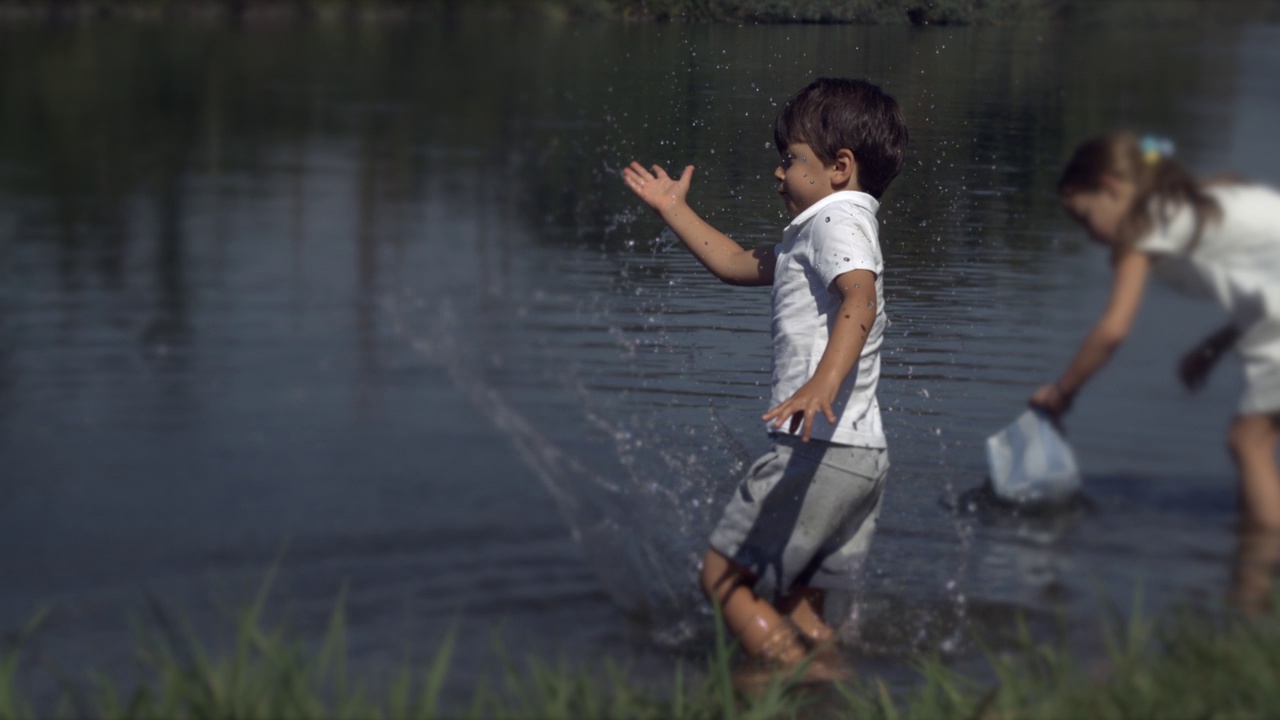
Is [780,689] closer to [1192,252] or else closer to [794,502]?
[794,502]

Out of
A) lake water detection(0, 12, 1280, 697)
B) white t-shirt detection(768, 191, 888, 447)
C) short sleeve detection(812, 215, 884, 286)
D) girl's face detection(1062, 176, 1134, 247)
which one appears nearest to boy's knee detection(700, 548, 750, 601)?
lake water detection(0, 12, 1280, 697)

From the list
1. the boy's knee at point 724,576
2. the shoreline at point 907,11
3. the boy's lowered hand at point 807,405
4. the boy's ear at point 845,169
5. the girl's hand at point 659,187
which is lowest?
the boy's knee at point 724,576

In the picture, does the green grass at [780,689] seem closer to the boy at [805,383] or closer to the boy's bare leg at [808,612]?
the boy at [805,383]

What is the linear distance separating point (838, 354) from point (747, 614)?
28.0 inches

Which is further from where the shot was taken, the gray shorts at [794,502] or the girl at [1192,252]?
the gray shorts at [794,502]

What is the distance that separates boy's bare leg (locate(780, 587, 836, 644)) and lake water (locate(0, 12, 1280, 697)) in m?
0.13

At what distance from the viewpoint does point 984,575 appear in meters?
3.74

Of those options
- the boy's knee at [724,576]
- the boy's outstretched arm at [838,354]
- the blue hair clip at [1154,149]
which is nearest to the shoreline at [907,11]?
the boy's outstretched arm at [838,354]

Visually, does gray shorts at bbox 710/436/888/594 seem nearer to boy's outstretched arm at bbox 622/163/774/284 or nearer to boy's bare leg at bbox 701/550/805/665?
boy's bare leg at bbox 701/550/805/665

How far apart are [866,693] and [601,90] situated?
2241 millimetres

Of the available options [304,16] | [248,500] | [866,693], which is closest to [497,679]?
[866,693]

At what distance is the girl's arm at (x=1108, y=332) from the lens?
225 centimetres

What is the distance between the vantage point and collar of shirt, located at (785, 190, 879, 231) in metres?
3.36

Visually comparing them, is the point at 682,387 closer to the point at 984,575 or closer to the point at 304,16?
the point at 984,575
